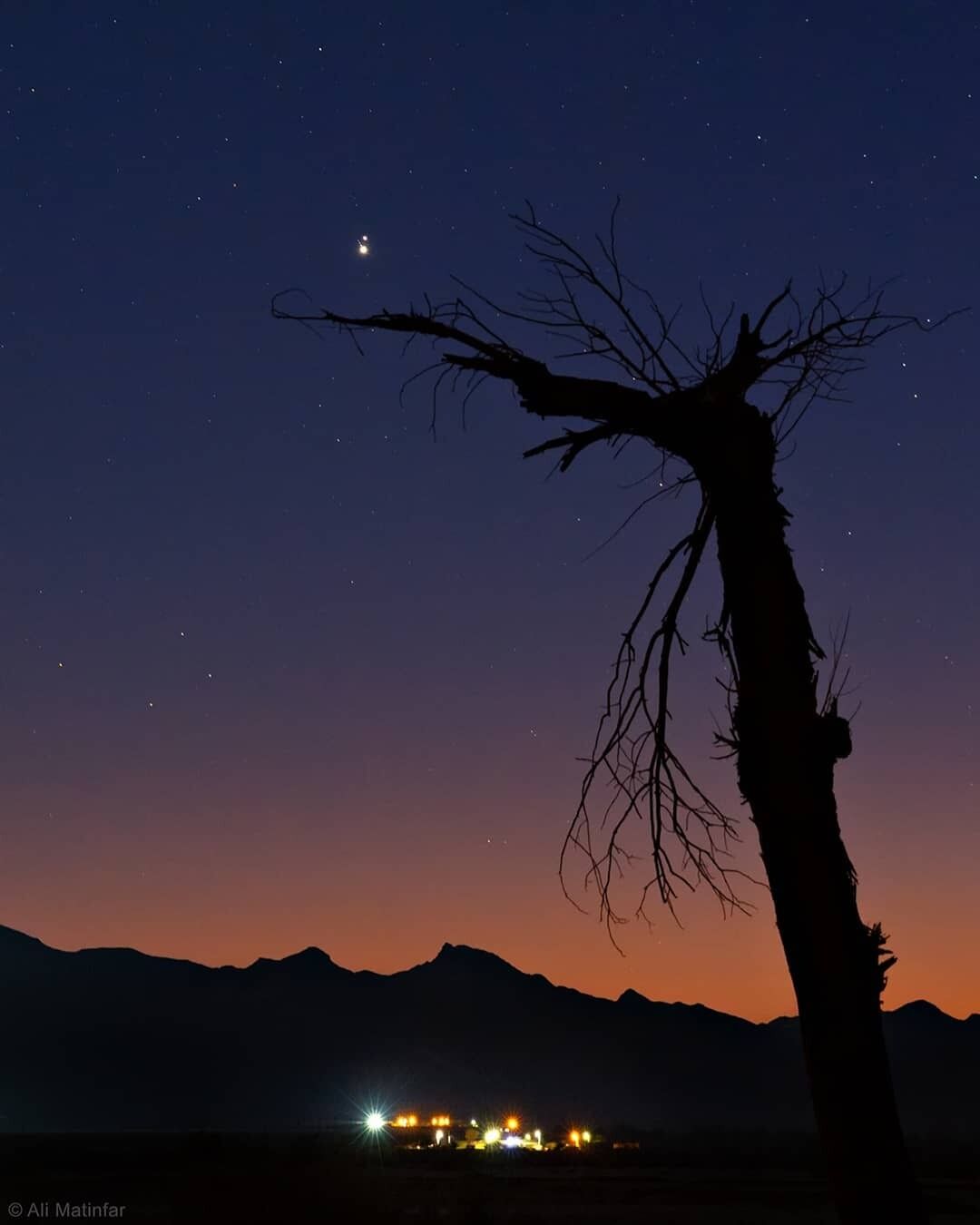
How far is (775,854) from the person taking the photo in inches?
107

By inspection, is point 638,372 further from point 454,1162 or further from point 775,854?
point 454,1162

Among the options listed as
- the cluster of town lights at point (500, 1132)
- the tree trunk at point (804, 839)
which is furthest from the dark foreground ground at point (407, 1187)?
the tree trunk at point (804, 839)

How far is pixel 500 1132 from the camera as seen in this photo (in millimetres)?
95562

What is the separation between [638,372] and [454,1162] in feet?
255

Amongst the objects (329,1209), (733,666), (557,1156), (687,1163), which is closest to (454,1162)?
(557,1156)

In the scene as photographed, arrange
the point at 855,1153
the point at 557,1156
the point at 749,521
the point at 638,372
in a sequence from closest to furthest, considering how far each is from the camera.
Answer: the point at 855,1153, the point at 749,521, the point at 638,372, the point at 557,1156

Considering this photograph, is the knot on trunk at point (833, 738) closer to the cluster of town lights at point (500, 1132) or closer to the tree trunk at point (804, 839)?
the tree trunk at point (804, 839)

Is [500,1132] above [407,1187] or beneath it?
above

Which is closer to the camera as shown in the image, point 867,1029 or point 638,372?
point 867,1029

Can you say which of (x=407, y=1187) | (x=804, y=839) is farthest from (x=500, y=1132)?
(x=804, y=839)

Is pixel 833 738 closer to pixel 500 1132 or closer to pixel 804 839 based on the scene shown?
pixel 804 839

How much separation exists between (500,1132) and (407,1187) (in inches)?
1851

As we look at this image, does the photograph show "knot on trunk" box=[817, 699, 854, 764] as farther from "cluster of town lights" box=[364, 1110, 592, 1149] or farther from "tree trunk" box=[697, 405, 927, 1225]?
"cluster of town lights" box=[364, 1110, 592, 1149]

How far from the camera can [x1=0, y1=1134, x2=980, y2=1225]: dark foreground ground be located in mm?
38281
